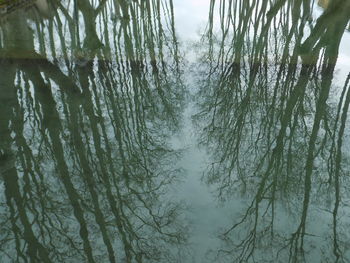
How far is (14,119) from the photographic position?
6.11m

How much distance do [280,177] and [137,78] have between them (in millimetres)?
5595

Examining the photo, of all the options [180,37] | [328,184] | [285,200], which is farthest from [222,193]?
[180,37]

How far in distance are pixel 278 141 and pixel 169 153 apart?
75.9 inches

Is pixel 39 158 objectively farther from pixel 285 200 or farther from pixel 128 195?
pixel 285 200

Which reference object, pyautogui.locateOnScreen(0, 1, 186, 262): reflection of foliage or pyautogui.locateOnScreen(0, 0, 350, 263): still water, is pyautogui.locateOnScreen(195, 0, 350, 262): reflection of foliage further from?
pyautogui.locateOnScreen(0, 1, 186, 262): reflection of foliage

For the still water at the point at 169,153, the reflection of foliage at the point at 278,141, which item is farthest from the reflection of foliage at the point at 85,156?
the reflection of foliage at the point at 278,141

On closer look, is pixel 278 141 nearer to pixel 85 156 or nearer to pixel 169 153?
pixel 169 153

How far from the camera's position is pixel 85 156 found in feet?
17.3

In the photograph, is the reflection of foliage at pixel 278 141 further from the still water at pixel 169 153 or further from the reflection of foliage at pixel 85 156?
the reflection of foliage at pixel 85 156

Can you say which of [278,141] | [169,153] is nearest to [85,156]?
[169,153]

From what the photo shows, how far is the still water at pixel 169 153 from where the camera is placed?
12.2 feet

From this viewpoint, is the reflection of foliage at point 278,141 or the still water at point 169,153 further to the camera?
the reflection of foliage at point 278,141

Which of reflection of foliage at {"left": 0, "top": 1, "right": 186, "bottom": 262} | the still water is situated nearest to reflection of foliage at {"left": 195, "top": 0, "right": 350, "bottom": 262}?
the still water

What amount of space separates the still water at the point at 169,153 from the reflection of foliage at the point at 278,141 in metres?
0.02
